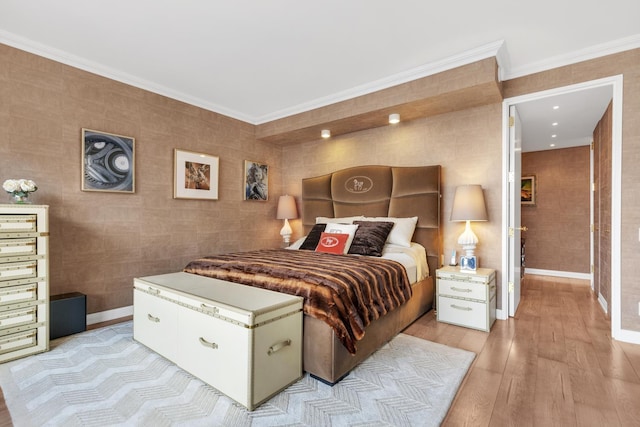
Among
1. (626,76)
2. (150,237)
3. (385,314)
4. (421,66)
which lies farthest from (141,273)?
(626,76)

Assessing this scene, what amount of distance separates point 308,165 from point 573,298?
13.6ft

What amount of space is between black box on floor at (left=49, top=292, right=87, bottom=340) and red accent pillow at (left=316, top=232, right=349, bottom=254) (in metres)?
2.34

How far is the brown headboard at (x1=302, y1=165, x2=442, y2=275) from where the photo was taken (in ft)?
12.1

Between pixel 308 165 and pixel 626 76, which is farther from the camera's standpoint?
pixel 308 165

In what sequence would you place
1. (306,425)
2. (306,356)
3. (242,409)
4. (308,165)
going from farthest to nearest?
1. (308,165)
2. (306,356)
3. (242,409)
4. (306,425)

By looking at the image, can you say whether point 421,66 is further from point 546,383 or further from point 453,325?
point 546,383

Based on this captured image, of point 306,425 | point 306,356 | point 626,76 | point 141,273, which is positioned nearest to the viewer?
point 306,425

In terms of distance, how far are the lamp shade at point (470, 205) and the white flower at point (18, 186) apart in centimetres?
387

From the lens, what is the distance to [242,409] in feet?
5.79

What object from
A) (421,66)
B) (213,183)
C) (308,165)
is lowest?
(213,183)

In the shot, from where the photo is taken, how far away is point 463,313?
122 inches

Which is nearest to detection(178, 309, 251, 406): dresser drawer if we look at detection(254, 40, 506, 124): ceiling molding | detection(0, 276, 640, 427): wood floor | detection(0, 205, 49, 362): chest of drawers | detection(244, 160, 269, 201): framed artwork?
detection(0, 276, 640, 427): wood floor

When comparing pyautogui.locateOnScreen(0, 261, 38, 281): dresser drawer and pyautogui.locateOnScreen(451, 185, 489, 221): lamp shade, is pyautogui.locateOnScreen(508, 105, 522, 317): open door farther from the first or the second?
pyautogui.locateOnScreen(0, 261, 38, 281): dresser drawer

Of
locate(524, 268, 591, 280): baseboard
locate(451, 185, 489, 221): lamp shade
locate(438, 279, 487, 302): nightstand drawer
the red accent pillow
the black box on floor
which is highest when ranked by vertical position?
locate(451, 185, 489, 221): lamp shade
